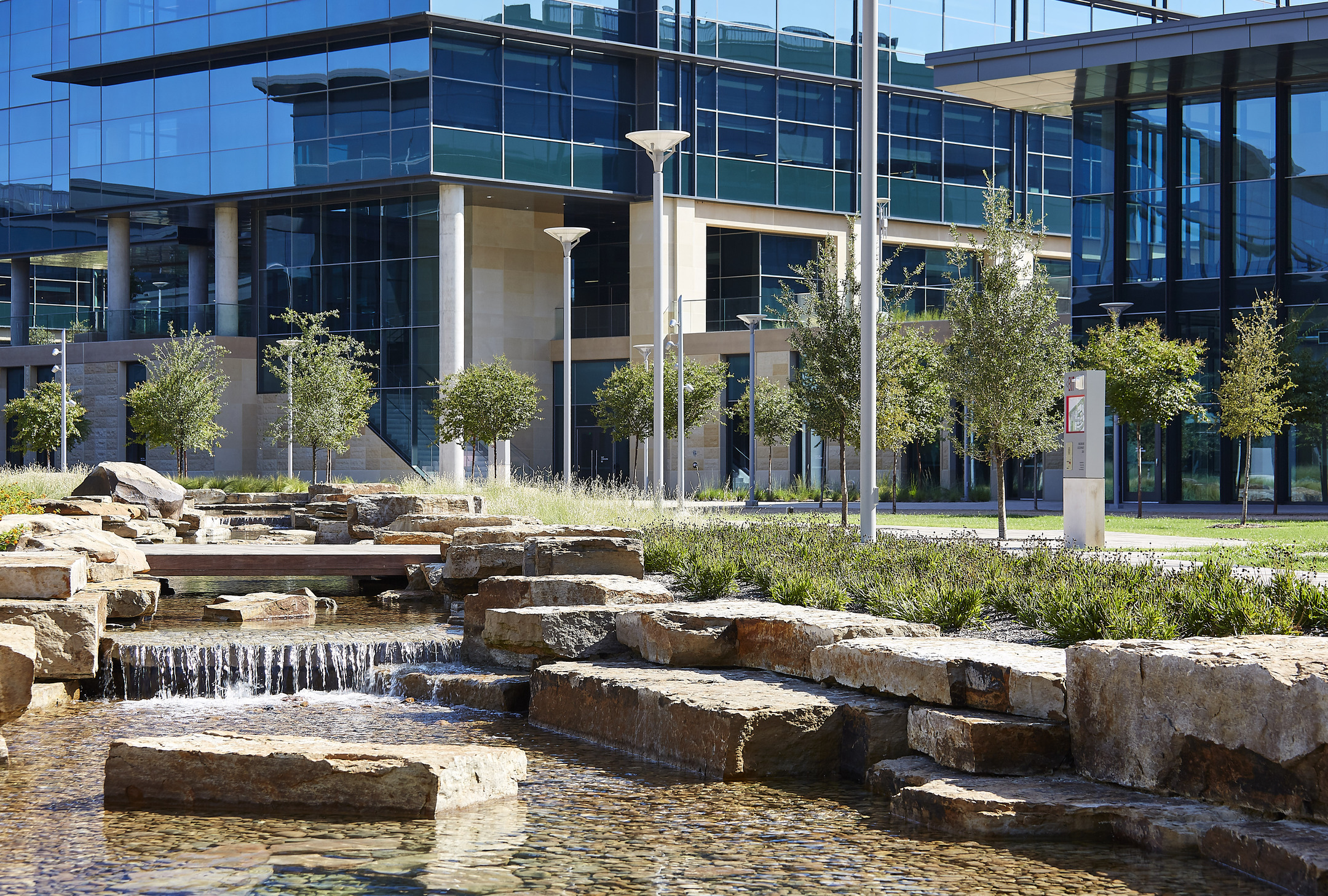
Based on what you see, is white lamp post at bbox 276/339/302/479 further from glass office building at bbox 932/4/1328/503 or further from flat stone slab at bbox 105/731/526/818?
flat stone slab at bbox 105/731/526/818

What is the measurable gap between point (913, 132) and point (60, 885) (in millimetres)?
46601

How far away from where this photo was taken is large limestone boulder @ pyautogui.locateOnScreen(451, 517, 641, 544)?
1588 centimetres

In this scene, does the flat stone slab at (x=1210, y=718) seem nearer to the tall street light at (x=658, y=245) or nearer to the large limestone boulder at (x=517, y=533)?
the large limestone boulder at (x=517, y=533)

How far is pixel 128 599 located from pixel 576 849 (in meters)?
9.23

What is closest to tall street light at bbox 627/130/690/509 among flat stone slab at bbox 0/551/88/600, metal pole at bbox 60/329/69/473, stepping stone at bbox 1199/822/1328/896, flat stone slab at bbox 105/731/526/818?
flat stone slab at bbox 0/551/88/600

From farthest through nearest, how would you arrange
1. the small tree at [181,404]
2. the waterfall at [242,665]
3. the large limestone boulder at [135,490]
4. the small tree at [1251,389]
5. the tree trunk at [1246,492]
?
the small tree at [181,404] < the small tree at [1251,389] < the large limestone boulder at [135,490] < the tree trunk at [1246,492] < the waterfall at [242,665]

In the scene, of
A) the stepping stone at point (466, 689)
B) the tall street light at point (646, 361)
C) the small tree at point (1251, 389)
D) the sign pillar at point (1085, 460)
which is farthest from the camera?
the tall street light at point (646, 361)

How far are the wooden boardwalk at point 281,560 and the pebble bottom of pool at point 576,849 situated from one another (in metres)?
8.20

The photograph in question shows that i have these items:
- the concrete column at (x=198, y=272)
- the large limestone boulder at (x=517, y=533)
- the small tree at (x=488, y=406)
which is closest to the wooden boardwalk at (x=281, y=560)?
the large limestone boulder at (x=517, y=533)

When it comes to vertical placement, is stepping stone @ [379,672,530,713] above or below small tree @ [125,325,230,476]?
below

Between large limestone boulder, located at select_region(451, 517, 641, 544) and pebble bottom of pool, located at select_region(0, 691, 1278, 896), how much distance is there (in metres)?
6.75

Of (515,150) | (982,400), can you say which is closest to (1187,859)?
(982,400)

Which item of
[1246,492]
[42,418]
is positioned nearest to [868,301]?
[1246,492]

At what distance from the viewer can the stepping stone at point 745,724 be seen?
8648 mm
